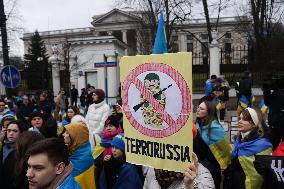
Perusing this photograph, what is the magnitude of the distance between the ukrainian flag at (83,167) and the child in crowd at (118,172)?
171mm

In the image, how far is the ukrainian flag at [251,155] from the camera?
322 centimetres

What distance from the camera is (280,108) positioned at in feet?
19.7

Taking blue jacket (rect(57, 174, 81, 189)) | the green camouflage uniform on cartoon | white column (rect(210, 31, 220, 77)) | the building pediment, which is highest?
the building pediment

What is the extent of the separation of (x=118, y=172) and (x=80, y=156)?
471mm

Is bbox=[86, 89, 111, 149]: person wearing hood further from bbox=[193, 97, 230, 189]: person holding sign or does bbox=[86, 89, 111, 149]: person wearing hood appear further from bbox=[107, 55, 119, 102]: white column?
bbox=[107, 55, 119, 102]: white column

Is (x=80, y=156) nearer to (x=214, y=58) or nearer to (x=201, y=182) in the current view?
(x=201, y=182)

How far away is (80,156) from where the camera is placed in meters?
3.71

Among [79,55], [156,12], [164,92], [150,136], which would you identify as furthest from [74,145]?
[156,12]

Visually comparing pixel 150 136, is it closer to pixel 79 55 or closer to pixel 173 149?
pixel 173 149

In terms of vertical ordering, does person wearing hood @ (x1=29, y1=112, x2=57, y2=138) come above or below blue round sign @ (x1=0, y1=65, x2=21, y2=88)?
below

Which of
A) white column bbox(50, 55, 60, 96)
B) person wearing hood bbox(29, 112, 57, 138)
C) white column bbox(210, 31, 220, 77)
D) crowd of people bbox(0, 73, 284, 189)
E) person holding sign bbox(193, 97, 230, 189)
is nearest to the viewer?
crowd of people bbox(0, 73, 284, 189)

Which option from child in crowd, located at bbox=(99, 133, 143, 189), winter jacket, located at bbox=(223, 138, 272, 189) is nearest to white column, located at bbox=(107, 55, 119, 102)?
child in crowd, located at bbox=(99, 133, 143, 189)

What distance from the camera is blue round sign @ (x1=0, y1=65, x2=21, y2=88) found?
31.7ft

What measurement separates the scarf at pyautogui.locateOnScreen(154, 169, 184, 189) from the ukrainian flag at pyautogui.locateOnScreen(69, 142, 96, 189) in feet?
3.97
